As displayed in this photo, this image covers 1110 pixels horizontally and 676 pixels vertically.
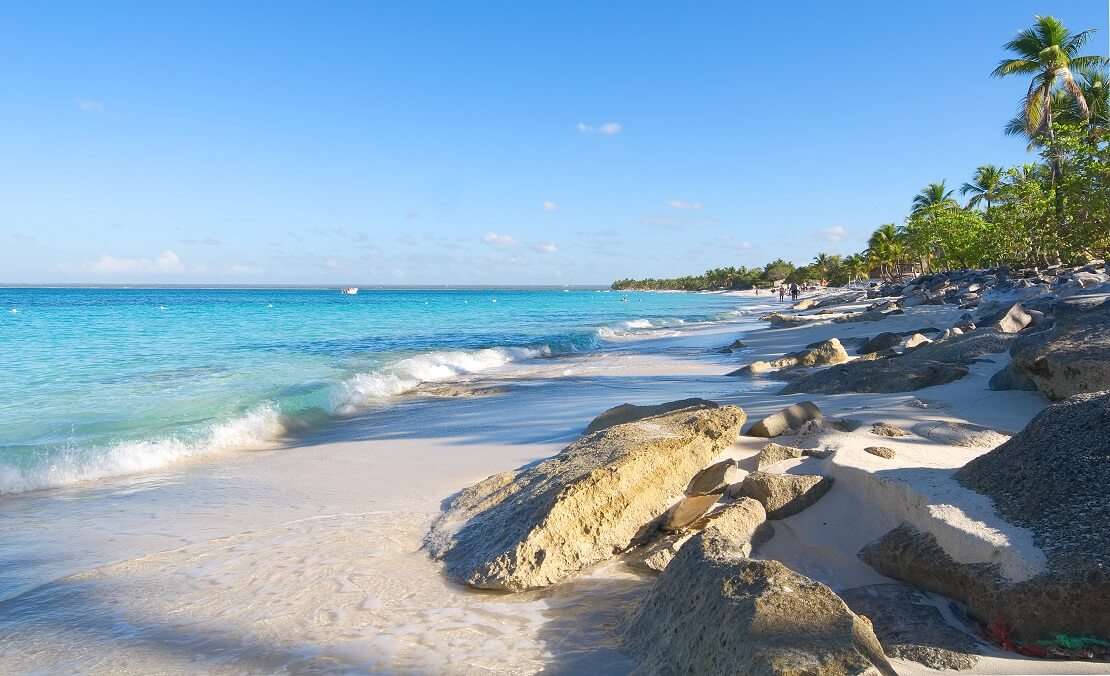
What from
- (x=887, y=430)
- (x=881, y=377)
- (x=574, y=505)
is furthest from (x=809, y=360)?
(x=574, y=505)

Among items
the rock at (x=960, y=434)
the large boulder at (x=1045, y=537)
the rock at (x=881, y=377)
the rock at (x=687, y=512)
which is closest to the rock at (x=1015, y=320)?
the rock at (x=881, y=377)

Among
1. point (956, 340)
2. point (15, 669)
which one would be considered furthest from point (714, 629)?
point (956, 340)

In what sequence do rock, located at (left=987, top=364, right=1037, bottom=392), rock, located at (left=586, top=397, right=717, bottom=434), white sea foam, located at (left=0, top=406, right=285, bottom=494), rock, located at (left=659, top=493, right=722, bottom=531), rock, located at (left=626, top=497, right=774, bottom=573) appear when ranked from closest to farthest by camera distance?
1. rock, located at (left=626, top=497, right=774, bottom=573)
2. rock, located at (left=659, top=493, right=722, bottom=531)
3. rock, located at (left=987, top=364, right=1037, bottom=392)
4. rock, located at (left=586, top=397, right=717, bottom=434)
5. white sea foam, located at (left=0, top=406, right=285, bottom=494)

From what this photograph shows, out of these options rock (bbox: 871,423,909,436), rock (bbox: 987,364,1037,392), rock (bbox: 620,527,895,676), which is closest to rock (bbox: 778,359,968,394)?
rock (bbox: 987,364,1037,392)

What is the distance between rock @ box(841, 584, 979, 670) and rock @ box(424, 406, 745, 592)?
4.81 feet

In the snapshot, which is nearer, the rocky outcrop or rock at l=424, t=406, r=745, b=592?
rock at l=424, t=406, r=745, b=592

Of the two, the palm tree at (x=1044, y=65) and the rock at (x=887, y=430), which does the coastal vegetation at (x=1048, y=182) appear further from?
the rock at (x=887, y=430)

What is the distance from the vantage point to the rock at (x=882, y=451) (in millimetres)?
4301

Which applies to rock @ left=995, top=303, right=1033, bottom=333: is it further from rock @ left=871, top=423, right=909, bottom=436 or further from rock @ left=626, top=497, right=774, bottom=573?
rock @ left=626, top=497, right=774, bottom=573

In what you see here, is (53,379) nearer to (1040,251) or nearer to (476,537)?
(476,537)

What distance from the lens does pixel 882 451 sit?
4.38 meters

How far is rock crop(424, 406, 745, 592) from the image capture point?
3.94 meters

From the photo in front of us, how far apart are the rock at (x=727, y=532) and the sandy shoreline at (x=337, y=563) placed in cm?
13

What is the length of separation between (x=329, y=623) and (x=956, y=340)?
917 cm
